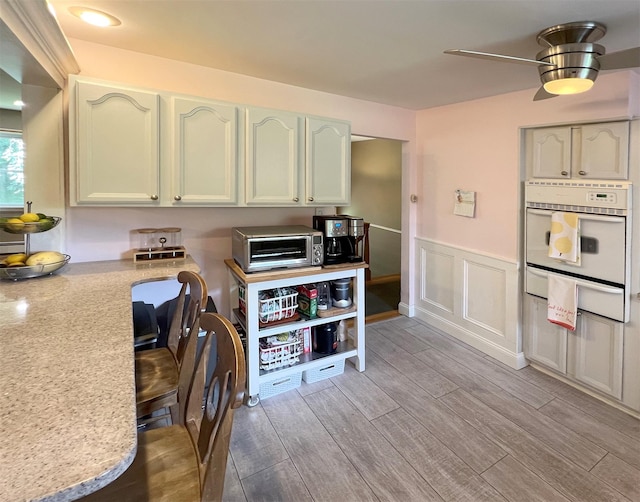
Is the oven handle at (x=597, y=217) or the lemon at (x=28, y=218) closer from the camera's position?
the lemon at (x=28, y=218)

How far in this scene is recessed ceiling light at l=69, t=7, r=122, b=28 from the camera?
173 cm

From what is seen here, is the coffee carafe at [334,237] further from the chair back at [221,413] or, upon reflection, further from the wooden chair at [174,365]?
the chair back at [221,413]

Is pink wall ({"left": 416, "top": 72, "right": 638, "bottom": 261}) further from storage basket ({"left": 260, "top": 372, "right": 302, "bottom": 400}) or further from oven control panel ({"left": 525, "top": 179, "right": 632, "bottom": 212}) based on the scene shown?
storage basket ({"left": 260, "top": 372, "right": 302, "bottom": 400})

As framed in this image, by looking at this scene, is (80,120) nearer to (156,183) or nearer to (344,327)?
(156,183)

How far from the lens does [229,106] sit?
234 cm

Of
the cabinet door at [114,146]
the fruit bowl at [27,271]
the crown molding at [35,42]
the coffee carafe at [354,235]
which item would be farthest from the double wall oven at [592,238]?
the fruit bowl at [27,271]

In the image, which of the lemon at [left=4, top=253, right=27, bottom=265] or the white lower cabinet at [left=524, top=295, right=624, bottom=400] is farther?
the white lower cabinet at [left=524, top=295, right=624, bottom=400]

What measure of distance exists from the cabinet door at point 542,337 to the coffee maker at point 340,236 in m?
1.46

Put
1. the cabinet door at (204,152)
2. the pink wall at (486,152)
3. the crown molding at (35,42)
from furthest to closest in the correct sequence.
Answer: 1. the pink wall at (486,152)
2. the cabinet door at (204,152)
3. the crown molding at (35,42)

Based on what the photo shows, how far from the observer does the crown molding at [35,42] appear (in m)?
1.32

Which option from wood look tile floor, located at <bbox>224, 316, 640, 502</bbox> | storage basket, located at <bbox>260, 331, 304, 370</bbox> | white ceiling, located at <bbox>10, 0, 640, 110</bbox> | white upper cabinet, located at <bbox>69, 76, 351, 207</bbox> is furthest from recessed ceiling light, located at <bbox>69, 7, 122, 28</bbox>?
wood look tile floor, located at <bbox>224, 316, 640, 502</bbox>

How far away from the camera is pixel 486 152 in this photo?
3.08 m

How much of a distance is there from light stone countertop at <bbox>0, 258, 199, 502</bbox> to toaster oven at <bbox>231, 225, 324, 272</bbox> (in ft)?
2.63

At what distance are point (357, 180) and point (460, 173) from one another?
3038 mm
